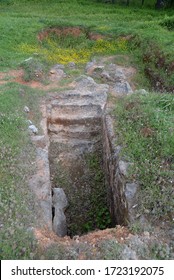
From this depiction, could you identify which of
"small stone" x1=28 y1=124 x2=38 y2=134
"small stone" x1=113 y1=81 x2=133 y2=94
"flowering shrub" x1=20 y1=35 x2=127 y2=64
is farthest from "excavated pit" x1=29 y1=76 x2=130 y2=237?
"flowering shrub" x1=20 y1=35 x2=127 y2=64

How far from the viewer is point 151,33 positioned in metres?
12.5

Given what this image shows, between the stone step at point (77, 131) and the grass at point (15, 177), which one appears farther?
the stone step at point (77, 131)

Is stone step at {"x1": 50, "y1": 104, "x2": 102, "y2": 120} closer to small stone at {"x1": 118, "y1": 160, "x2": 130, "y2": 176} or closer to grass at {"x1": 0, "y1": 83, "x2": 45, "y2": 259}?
grass at {"x1": 0, "y1": 83, "x2": 45, "y2": 259}

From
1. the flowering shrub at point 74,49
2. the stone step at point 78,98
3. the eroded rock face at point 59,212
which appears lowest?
the eroded rock face at point 59,212

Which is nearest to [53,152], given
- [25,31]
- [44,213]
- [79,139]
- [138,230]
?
[79,139]

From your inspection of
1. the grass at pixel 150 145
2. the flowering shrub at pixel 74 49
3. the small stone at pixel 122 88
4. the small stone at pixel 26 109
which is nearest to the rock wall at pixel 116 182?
the grass at pixel 150 145

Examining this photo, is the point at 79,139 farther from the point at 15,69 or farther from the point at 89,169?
the point at 15,69

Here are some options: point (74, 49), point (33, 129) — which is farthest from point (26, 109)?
point (74, 49)

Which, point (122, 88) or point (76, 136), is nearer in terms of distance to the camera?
point (76, 136)

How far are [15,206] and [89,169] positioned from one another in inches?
131

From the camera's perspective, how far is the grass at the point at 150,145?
18.6 feet

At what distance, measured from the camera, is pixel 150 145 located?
6.73 metres

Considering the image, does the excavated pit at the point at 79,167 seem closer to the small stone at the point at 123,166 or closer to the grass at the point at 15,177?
the small stone at the point at 123,166

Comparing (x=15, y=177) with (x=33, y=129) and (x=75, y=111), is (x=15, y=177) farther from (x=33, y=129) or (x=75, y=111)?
(x=75, y=111)
